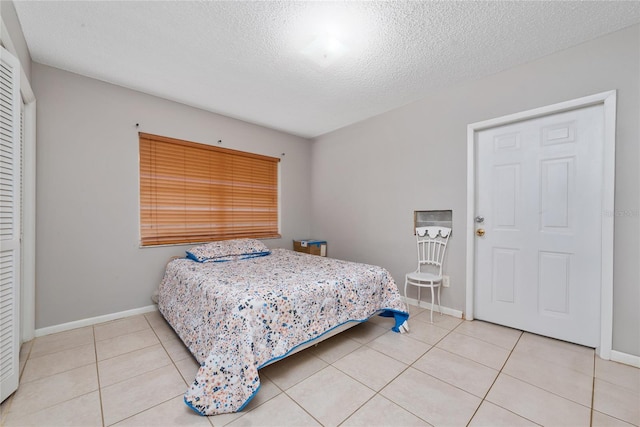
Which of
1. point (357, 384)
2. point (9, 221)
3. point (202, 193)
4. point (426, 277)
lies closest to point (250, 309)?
point (357, 384)

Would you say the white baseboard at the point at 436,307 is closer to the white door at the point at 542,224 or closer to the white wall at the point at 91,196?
the white door at the point at 542,224

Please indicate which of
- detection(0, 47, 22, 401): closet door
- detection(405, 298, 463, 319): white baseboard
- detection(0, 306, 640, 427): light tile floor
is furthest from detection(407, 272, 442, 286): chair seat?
detection(0, 47, 22, 401): closet door

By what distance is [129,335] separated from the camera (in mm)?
2377

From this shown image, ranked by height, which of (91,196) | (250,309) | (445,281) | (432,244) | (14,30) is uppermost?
(14,30)

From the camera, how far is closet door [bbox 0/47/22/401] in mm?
1455

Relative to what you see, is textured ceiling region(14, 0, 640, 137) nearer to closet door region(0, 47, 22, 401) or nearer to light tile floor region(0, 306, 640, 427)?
closet door region(0, 47, 22, 401)

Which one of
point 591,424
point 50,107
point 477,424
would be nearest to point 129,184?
point 50,107

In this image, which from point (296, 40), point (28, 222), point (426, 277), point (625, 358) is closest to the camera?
point (625, 358)

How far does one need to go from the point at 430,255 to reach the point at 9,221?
3474mm

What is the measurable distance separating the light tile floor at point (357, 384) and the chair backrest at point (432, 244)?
83 cm

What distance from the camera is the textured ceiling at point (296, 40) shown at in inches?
68.3

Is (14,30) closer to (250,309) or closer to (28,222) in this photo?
(28,222)

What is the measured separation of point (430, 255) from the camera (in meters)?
3.01

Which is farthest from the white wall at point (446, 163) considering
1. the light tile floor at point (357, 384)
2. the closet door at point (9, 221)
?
the closet door at point (9, 221)
